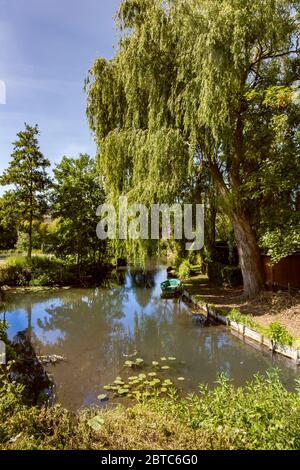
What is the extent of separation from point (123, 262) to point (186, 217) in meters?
16.1

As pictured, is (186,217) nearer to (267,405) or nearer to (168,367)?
(168,367)

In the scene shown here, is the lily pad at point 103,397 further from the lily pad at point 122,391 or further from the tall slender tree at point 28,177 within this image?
the tall slender tree at point 28,177

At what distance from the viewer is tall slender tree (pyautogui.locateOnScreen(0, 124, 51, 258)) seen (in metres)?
18.4

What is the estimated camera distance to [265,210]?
37.0 feet

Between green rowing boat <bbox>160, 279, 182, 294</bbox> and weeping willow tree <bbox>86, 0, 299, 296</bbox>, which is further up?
weeping willow tree <bbox>86, 0, 299, 296</bbox>

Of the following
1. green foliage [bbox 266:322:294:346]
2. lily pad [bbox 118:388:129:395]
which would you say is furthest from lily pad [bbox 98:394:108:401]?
green foliage [bbox 266:322:294:346]

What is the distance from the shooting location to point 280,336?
7.85 m

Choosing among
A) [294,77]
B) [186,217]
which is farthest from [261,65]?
[186,217]

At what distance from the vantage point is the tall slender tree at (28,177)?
60.3ft

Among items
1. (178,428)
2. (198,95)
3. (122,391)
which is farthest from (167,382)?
(198,95)

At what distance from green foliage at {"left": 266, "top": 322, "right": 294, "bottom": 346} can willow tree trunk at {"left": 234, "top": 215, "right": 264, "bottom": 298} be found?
4.16 meters

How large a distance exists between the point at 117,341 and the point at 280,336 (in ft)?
14.8

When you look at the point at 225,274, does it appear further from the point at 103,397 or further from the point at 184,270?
the point at 103,397

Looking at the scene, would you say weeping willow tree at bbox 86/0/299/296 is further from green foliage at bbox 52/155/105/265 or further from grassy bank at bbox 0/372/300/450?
grassy bank at bbox 0/372/300/450
